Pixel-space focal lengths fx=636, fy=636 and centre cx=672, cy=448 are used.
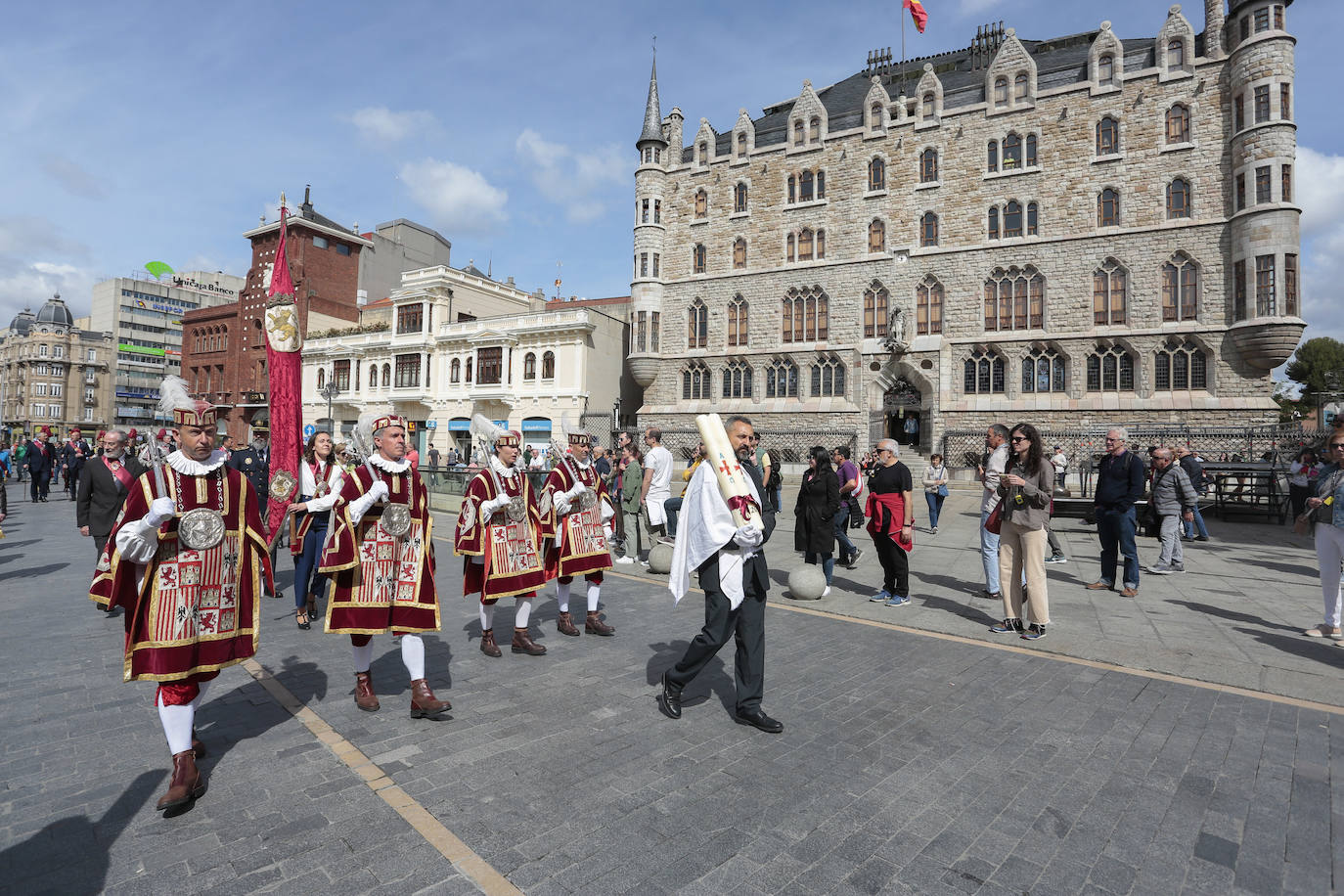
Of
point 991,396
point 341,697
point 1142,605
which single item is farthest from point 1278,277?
point 341,697

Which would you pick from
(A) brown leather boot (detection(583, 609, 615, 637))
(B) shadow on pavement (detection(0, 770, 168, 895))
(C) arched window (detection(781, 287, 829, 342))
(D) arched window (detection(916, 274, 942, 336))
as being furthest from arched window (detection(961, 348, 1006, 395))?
(B) shadow on pavement (detection(0, 770, 168, 895))

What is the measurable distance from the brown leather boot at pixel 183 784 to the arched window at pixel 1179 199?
35.2 metres

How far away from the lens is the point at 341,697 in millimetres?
4809

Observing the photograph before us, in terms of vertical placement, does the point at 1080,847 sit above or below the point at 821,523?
below

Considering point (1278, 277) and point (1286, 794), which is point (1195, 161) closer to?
point (1278, 277)

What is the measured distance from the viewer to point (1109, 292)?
27859 millimetres

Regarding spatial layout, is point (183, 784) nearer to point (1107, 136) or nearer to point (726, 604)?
point (726, 604)

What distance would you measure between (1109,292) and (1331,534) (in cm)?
2577

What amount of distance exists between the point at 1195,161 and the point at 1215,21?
5.55 metres

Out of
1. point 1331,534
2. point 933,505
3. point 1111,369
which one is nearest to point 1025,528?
point 1331,534

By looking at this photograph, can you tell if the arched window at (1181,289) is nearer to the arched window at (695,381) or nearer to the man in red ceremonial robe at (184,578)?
the arched window at (695,381)

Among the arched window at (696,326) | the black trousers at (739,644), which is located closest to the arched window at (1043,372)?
the arched window at (696,326)

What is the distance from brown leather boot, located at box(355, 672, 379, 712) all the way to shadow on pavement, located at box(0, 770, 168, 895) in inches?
53.1

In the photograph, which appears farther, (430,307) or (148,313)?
(148,313)
